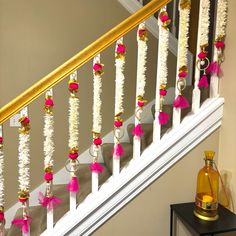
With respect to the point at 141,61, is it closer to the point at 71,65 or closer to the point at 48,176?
the point at 71,65

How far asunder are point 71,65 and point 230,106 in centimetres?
95

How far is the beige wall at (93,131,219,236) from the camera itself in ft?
6.07

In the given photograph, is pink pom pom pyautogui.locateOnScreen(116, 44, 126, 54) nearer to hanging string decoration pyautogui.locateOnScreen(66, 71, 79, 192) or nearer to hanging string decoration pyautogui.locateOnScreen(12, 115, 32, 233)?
hanging string decoration pyautogui.locateOnScreen(66, 71, 79, 192)

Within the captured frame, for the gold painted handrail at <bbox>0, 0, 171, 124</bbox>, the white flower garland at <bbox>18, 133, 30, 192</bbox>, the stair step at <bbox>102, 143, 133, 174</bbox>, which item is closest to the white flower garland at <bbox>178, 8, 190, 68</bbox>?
the gold painted handrail at <bbox>0, 0, 171, 124</bbox>

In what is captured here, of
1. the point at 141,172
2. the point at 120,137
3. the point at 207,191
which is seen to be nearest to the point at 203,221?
the point at 207,191

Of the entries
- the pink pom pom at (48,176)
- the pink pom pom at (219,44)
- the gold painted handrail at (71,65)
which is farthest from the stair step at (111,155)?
the pink pom pom at (219,44)

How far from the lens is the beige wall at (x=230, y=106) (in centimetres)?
176

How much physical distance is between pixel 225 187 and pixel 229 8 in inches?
41.5

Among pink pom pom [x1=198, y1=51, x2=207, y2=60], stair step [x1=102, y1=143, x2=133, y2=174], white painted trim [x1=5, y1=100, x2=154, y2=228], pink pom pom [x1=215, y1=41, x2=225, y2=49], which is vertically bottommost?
white painted trim [x1=5, y1=100, x2=154, y2=228]

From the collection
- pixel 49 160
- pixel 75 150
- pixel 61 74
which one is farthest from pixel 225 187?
pixel 61 74

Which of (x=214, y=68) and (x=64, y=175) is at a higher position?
(x=214, y=68)

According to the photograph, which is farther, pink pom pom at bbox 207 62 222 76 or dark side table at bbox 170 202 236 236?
pink pom pom at bbox 207 62 222 76

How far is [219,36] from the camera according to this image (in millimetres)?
1790

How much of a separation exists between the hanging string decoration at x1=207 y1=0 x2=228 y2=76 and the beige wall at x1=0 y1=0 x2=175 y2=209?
1076mm
